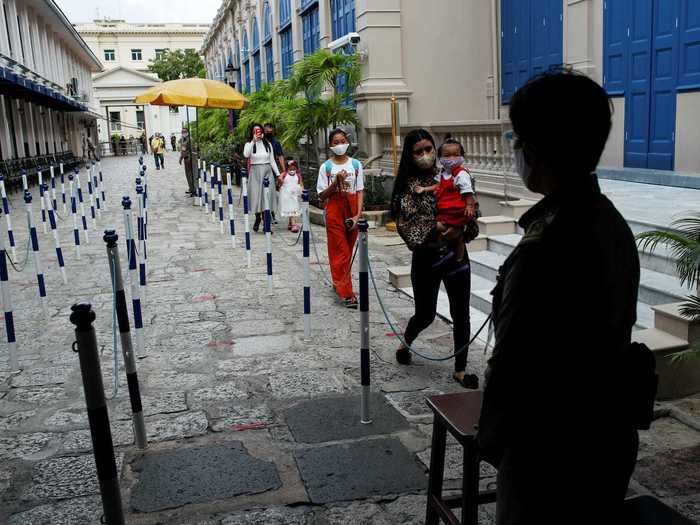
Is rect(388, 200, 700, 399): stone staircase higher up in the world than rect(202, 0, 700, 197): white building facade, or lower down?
lower down

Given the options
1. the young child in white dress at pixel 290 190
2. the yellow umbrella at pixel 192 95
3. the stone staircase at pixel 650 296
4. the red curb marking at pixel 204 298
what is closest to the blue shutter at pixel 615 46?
the stone staircase at pixel 650 296

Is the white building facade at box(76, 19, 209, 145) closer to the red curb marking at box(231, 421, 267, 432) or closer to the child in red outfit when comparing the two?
the child in red outfit

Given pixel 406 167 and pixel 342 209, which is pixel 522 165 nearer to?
pixel 406 167

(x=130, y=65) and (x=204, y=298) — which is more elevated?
(x=130, y=65)

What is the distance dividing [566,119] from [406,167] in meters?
3.49

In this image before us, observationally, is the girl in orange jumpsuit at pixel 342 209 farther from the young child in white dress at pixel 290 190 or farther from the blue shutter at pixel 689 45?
the blue shutter at pixel 689 45

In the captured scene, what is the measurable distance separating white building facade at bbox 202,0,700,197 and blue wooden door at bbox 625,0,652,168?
0.02m

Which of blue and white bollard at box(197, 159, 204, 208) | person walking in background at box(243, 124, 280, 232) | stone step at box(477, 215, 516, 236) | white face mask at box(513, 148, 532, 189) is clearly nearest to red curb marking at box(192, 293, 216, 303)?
stone step at box(477, 215, 516, 236)

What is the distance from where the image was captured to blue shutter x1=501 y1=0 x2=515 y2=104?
1447cm

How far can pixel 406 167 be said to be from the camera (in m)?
5.34

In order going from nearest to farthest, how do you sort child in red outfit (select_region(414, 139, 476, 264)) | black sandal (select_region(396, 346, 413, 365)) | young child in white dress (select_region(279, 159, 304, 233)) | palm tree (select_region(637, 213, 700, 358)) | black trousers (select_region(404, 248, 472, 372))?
1. palm tree (select_region(637, 213, 700, 358))
2. child in red outfit (select_region(414, 139, 476, 264))
3. black trousers (select_region(404, 248, 472, 372))
4. black sandal (select_region(396, 346, 413, 365))
5. young child in white dress (select_region(279, 159, 304, 233))

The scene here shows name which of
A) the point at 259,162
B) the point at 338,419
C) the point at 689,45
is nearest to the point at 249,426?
the point at 338,419

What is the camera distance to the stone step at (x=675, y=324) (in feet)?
15.2

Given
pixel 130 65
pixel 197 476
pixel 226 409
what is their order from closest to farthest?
pixel 197 476 < pixel 226 409 < pixel 130 65
